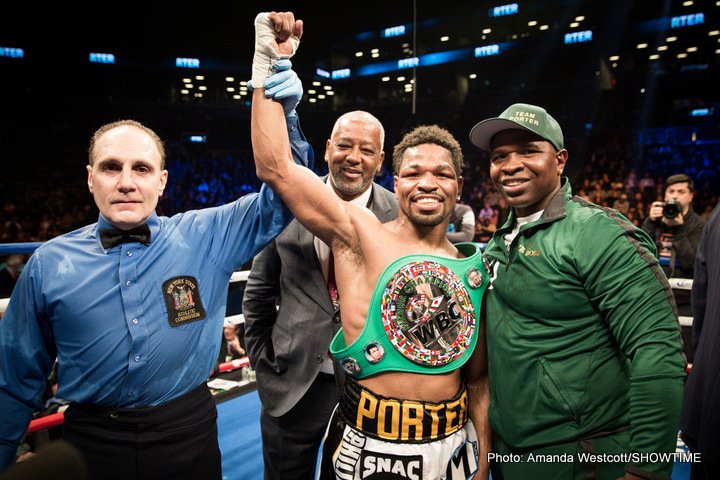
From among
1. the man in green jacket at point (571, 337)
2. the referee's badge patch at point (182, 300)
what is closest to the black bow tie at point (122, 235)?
the referee's badge patch at point (182, 300)

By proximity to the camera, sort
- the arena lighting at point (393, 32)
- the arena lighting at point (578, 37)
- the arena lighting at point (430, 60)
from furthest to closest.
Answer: the arena lighting at point (393, 32) < the arena lighting at point (430, 60) < the arena lighting at point (578, 37)

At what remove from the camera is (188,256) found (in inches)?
50.8

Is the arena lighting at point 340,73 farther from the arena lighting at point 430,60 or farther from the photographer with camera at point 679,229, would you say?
the photographer with camera at point 679,229

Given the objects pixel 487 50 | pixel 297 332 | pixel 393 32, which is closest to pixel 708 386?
pixel 297 332

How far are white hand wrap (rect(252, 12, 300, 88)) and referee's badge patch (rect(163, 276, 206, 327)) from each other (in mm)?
568

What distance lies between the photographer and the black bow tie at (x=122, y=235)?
1211 mm

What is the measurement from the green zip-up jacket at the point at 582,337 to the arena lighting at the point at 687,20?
14397 mm

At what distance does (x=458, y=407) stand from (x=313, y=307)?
1.84ft

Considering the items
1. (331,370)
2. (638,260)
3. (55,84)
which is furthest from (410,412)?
(55,84)

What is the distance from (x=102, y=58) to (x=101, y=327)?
15818 millimetres

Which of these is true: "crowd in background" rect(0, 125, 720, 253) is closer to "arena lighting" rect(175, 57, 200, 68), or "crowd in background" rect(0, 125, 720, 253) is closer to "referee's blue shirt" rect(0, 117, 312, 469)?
"arena lighting" rect(175, 57, 200, 68)

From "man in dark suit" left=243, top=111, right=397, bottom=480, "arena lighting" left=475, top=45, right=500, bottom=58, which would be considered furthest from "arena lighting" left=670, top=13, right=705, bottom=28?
"man in dark suit" left=243, top=111, right=397, bottom=480

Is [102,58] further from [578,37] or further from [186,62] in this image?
[578,37]

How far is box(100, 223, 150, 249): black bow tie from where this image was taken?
1211 mm
